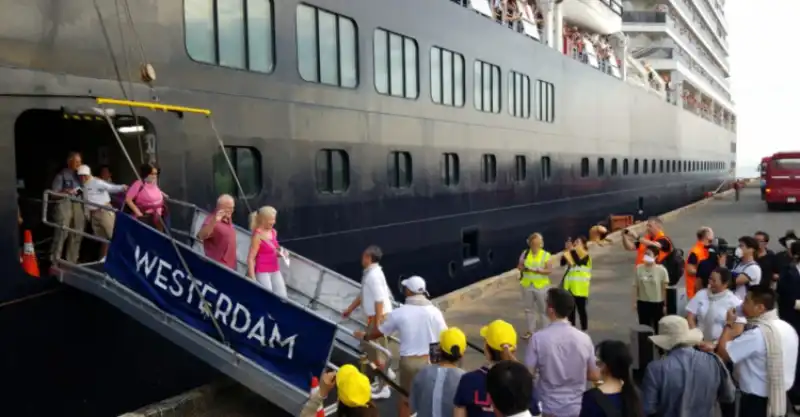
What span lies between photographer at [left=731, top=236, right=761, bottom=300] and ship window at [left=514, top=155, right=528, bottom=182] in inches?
425

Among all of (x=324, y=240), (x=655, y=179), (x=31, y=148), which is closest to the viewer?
(x=31, y=148)

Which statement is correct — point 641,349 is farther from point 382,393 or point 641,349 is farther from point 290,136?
point 290,136

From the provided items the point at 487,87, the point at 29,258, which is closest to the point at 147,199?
the point at 29,258

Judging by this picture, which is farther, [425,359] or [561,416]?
[425,359]

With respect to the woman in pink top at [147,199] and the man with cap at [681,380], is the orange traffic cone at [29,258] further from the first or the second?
the man with cap at [681,380]

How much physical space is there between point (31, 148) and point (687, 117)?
142 ft

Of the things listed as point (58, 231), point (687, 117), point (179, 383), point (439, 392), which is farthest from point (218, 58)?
point (687, 117)

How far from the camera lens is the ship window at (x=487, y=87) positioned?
1614 cm

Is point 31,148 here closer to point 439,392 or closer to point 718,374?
point 439,392

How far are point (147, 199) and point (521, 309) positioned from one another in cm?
711

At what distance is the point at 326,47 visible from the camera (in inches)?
426

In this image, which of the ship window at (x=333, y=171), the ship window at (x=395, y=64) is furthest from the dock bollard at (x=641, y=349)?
the ship window at (x=395, y=64)

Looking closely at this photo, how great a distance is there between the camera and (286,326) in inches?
229

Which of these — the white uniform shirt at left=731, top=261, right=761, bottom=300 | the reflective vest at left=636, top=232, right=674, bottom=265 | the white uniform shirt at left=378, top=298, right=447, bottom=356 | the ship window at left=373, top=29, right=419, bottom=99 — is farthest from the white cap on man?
the ship window at left=373, top=29, right=419, bottom=99
